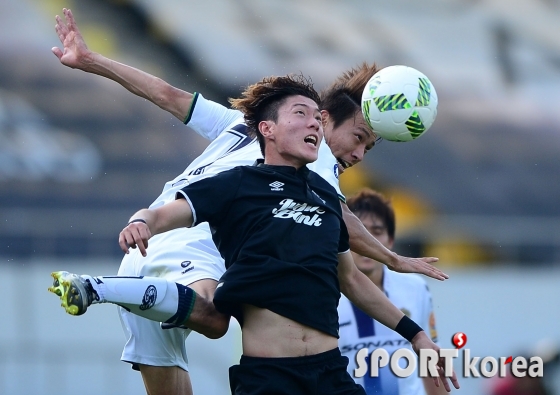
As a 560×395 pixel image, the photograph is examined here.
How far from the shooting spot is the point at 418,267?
4766 millimetres

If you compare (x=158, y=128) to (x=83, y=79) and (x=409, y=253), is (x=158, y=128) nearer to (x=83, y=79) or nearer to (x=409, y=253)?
(x=83, y=79)

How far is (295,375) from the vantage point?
4047mm

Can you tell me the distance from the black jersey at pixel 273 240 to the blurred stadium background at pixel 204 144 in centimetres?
643

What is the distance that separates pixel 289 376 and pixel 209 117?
1.88m

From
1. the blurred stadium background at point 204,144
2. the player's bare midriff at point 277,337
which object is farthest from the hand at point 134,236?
the blurred stadium background at point 204,144

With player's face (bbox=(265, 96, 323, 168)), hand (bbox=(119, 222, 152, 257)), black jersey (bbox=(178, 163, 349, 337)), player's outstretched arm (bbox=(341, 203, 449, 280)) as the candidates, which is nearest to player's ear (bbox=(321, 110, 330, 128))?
player's outstretched arm (bbox=(341, 203, 449, 280))

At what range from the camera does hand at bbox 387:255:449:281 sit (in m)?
4.75

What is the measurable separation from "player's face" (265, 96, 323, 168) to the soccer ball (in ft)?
1.94

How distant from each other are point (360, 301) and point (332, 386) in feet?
2.46

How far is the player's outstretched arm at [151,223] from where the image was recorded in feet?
12.5

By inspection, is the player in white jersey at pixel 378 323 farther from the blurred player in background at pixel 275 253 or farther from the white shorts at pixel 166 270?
the blurred player in background at pixel 275 253

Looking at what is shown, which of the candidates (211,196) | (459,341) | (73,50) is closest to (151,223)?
(211,196)

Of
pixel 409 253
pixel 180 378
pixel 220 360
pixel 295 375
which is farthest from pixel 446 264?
pixel 295 375

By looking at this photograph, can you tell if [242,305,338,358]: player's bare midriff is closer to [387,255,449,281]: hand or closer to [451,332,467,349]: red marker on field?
[387,255,449,281]: hand
